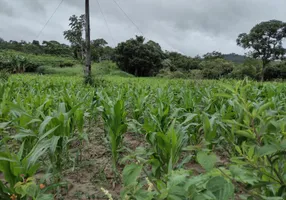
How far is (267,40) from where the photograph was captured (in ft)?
107

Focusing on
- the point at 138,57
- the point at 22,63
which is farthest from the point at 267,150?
the point at 138,57

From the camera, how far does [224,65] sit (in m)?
35.0

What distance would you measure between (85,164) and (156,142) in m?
0.77

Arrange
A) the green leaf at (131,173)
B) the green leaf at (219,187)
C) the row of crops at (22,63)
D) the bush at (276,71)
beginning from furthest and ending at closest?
the bush at (276,71) < the row of crops at (22,63) < the green leaf at (131,173) < the green leaf at (219,187)

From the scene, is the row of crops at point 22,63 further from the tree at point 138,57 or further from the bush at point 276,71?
the bush at point 276,71

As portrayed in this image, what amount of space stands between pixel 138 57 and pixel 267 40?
57.0 ft

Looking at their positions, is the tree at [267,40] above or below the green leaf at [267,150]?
above

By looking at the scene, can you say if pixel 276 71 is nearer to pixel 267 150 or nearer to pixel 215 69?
pixel 215 69

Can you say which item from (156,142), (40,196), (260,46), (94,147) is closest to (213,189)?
(40,196)

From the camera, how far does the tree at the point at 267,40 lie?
105ft

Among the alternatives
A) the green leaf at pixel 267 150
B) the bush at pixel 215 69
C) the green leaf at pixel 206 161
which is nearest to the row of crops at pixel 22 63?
the bush at pixel 215 69

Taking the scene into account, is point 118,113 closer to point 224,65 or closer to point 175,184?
point 175,184

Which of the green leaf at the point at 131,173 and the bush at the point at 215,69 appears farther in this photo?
the bush at the point at 215,69

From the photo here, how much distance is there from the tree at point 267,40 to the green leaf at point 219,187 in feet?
115
